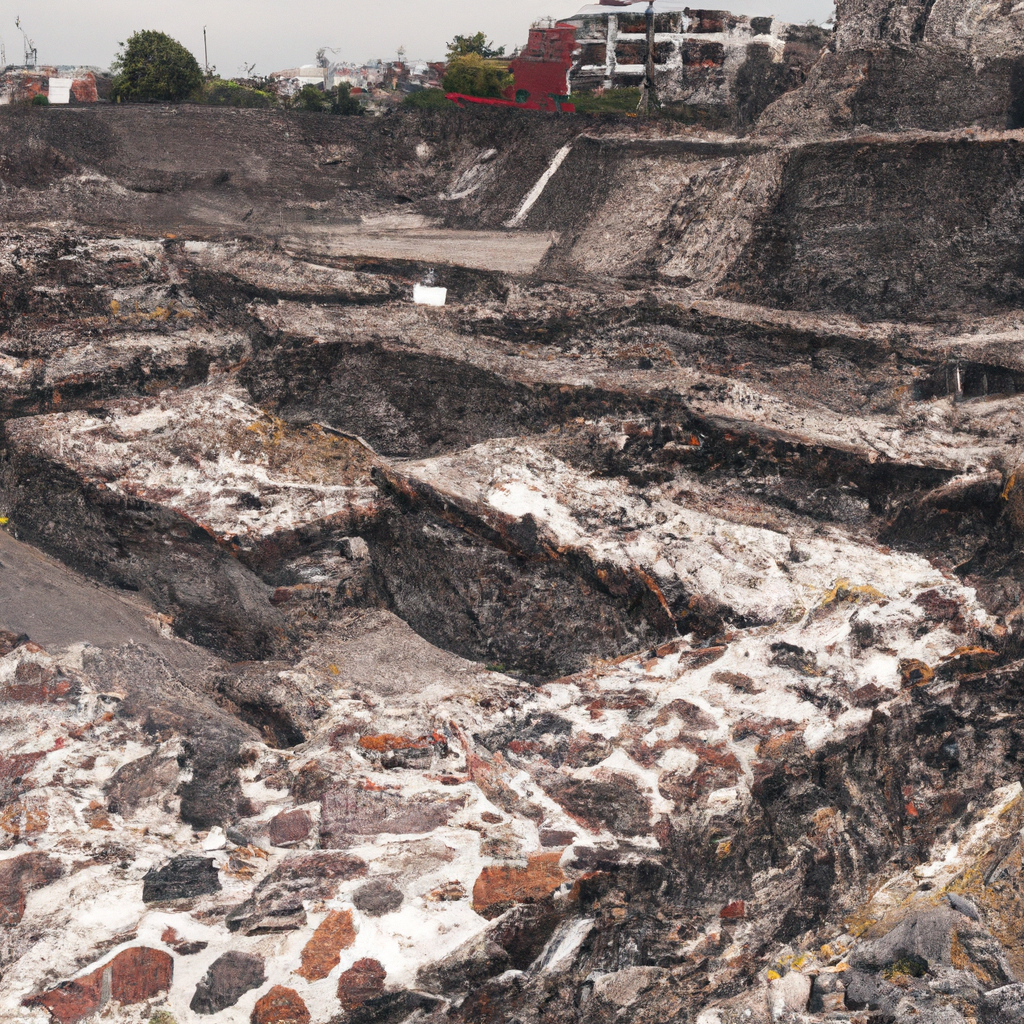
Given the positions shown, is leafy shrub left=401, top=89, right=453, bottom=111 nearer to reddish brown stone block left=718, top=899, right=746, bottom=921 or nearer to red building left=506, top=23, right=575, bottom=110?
red building left=506, top=23, right=575, bottom=110

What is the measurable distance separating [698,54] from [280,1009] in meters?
13.0

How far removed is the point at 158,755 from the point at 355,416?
4.14 metres

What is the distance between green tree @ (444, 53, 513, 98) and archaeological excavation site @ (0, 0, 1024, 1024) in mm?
1354

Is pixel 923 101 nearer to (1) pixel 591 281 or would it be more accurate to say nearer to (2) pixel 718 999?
(1) pixel 591 281

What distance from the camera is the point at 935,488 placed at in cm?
702

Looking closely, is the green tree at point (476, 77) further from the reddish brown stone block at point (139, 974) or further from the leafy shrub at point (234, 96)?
the reddish brown stone block at point (139, 974)

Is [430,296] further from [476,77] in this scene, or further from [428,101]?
[476,77]

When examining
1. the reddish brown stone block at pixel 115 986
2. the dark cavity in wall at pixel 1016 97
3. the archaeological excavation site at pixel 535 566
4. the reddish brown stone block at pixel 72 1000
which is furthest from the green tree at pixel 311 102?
the reddish brown stone block at pixel 72 1000

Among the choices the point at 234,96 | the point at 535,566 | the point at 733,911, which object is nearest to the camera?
the point at 733,911

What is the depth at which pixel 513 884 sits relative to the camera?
4.63 meters

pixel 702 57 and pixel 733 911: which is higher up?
pixel 702 57

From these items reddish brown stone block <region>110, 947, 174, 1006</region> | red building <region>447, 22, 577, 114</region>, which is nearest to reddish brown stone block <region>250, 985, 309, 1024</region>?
reddish brown stone block <region>110, 947, 174, 1006</region>

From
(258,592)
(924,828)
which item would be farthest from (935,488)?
(258,592)

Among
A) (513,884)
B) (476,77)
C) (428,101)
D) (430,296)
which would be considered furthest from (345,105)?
(513,884)
